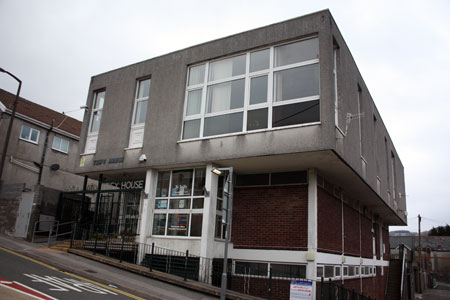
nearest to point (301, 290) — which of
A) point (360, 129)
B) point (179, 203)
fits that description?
point (179, 203)

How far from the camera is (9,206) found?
19500 millimetres

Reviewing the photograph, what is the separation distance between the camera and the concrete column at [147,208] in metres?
15.2

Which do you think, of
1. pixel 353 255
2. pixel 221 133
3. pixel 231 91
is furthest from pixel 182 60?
pixel 353 255

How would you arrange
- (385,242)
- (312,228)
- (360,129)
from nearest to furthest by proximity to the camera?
(312,228) < (360,129) < (385,242)

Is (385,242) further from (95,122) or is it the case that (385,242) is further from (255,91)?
(95,122)

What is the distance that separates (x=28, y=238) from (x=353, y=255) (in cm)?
1550

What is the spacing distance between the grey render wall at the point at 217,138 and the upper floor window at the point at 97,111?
1.01 feet

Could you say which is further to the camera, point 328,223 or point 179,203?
point 179,203

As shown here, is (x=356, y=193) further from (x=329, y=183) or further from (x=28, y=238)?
(x=28, y=238)

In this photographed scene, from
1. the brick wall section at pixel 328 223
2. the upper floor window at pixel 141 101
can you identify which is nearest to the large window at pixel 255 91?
the upper floor window at pixel 141 101

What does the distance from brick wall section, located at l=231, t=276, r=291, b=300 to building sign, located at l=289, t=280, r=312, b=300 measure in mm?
1382

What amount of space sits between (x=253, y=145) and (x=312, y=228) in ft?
11.6

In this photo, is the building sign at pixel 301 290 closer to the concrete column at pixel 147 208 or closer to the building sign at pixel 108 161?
the concrete column at pixel 147 208

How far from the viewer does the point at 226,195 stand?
10.8m
